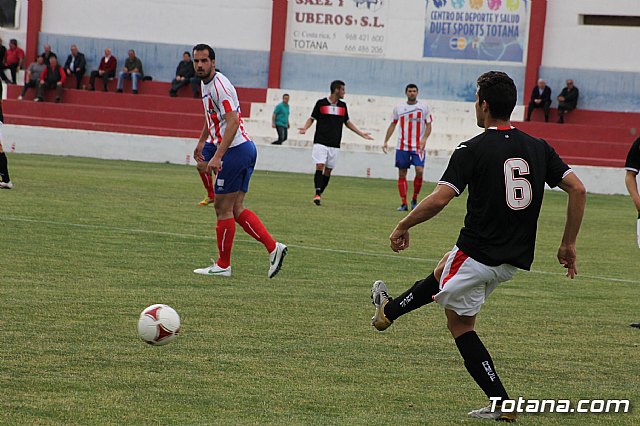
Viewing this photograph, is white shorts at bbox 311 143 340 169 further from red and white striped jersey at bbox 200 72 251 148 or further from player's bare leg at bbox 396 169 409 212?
red and white striped jersey at bbox 200 72 251 148

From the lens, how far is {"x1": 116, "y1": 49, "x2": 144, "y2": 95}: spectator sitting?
37438 mm

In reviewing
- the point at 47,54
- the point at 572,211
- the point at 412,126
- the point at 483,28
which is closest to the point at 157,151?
the point at 47,54

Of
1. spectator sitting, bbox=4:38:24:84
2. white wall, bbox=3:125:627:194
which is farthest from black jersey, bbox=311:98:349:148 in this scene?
spectator sitting, bbox=4:38:24:84

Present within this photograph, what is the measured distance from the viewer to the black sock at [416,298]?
6.17 meters

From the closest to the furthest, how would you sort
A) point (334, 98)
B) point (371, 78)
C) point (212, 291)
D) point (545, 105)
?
point (212, 291) < point (334, 98) < point (545, 105) < point (371, 78)

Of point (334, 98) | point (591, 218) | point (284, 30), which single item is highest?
point (284, 30)

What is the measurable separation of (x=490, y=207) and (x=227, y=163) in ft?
17.1

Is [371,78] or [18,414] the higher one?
[371,78]

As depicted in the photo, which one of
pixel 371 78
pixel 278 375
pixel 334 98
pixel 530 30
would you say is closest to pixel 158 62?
pixel 371 78

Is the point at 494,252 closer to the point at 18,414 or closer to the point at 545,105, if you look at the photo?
the point at 18,414

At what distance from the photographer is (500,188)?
18.4 feet

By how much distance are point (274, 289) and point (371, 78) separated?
28.4 metres

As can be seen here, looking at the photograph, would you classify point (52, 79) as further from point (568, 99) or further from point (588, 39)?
point (588, 39)

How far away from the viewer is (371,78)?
37.6m
